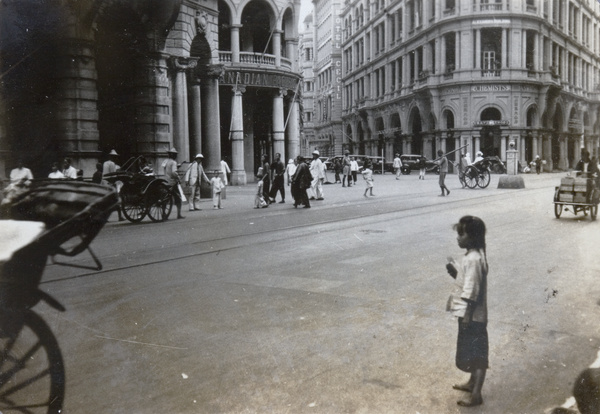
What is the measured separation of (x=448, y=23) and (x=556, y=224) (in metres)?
6.24

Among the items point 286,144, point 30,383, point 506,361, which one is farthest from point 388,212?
point 286,144

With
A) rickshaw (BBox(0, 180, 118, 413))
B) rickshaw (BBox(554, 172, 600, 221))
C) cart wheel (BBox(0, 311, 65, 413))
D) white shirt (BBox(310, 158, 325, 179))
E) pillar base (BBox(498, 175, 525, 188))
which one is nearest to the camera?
rickshaw (BBox(0, 180, 118, 413))

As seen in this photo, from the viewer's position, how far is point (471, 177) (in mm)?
13008

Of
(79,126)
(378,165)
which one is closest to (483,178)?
(79,126)

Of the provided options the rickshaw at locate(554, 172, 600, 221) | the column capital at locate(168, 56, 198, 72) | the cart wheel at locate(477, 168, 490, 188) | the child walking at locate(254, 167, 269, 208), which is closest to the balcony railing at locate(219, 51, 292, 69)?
the column capital at locate(168, 56, 198, 72)

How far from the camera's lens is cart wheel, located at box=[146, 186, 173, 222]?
499 inches

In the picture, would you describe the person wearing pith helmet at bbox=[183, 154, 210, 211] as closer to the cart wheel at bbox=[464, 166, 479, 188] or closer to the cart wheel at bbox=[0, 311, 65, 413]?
the cart wheel at bbox=[464, 166, 479, 188]

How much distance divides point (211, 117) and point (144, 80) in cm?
772

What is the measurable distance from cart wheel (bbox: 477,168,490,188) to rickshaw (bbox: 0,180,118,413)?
9438mm

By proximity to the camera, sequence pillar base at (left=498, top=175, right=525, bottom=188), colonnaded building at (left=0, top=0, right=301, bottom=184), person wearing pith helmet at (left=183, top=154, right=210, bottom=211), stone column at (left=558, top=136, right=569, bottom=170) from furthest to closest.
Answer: person wearing pith helmet at (left=183, top=154, right=210, bottom=211)
pillar base at (left=498, top=175, right=525, bottom=188)
stone column at (left=558, top=136, right=569, bottom=170)
colonnaded building at (left=0, top=0, right=301, bottom=184)

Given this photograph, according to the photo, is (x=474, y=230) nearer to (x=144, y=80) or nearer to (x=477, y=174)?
(x=477, y=174)

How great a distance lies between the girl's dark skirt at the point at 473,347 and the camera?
3.20 m

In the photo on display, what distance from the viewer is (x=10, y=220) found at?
94.7 inches

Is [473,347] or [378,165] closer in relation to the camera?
[473,347]
